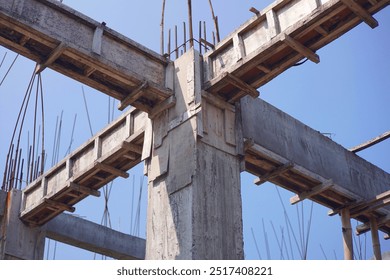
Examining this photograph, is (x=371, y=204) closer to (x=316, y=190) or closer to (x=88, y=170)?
(x=316, y=190)

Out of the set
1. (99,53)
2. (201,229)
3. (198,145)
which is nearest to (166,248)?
(201,229)

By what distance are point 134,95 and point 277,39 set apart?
2.89 metres

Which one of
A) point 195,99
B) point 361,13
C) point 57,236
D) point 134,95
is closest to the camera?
point 361,13

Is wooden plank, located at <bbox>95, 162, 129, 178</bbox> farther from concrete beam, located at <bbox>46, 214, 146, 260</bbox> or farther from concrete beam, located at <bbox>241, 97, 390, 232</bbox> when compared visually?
concrete beam, located at <bbox>46, 214, 146, 260</bbox>

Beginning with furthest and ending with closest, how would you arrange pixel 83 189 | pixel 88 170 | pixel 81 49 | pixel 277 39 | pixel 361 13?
pixel 83 189 < pixel 88 170 < pixel 81 49 < pixel 277 39 < pixel 361 13

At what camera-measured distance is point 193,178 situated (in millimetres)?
10711

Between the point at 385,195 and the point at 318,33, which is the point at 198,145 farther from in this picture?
the point at 385,195

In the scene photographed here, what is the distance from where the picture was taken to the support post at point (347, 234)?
15.6 meters

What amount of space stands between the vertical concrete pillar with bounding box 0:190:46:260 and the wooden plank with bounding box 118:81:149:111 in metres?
7.10

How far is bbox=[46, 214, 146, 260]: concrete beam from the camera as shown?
732 inches

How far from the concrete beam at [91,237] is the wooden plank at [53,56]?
8.34 meters

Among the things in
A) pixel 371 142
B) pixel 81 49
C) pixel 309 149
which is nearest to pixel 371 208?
pixel 371 142

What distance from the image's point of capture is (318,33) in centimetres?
1078

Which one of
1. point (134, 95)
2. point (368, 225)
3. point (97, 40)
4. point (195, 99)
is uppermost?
point (97, 40)
